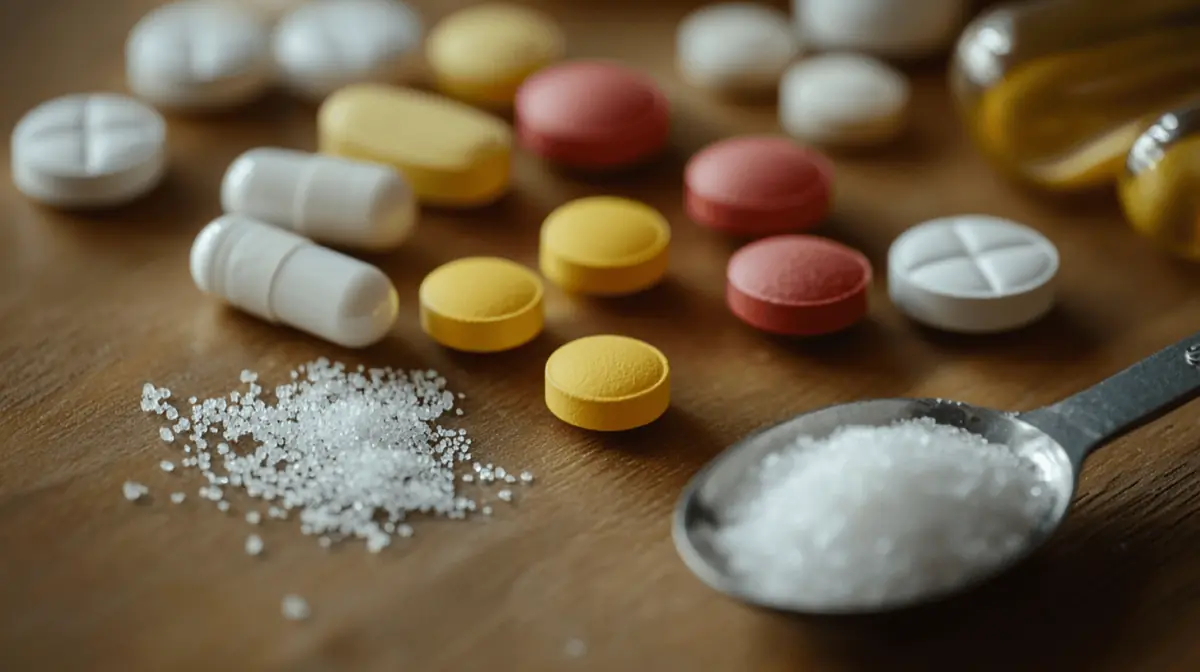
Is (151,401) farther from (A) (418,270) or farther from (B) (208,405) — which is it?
(A) (418,270)

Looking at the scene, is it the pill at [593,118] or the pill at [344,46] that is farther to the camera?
the pill at [344,46]

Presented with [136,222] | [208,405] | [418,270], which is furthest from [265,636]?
[136,222]

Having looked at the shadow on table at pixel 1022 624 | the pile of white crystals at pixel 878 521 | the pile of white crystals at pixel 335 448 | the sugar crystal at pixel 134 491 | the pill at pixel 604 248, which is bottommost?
the sugar crystal at pixel 134 491

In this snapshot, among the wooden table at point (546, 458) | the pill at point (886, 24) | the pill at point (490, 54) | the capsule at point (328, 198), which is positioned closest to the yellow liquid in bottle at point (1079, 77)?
the wooden table at point (546, 458)

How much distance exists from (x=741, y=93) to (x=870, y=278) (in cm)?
39

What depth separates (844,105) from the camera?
1.41m

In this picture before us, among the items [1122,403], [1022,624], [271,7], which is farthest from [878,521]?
[271,7]

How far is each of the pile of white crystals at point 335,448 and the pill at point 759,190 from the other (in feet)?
1.08

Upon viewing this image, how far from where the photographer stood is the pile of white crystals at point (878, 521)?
2.85 feet

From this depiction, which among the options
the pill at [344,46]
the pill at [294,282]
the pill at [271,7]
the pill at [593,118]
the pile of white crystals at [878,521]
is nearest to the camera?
the pile of white crystals at [878,521]

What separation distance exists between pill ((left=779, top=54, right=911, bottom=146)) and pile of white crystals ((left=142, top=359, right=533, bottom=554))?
→ 1.71 feet

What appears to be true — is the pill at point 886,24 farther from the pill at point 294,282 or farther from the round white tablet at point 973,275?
the pill at point 294,282

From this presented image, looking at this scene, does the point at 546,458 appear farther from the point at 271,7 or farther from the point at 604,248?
the point at 271,7

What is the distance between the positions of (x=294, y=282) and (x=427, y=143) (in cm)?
25
